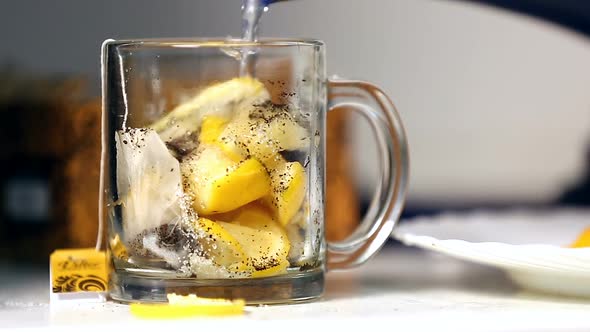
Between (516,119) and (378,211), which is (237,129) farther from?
(516,119)

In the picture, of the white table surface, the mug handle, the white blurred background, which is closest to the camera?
the white table surface

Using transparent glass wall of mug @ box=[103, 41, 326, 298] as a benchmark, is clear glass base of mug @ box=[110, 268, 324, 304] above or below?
below

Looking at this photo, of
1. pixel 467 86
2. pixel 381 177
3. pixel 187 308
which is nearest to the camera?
pixel 187 308

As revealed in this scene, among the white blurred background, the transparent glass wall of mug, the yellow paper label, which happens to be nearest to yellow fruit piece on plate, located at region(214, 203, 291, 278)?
the transparent glass wall of mug

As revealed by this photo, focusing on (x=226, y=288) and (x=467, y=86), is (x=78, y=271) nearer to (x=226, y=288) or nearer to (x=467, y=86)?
(x=226, y=288)

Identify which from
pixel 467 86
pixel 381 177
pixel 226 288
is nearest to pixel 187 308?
pixel 226 288

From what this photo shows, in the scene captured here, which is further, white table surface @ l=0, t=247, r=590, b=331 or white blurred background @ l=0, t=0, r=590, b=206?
white blurred background @ l=0, t=0, r=590, b=206

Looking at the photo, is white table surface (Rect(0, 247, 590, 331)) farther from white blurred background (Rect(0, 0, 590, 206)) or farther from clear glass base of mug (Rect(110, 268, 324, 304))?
white blurred background (Rect(0, 0, 590, 206))

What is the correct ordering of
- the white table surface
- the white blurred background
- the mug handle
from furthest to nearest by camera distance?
the white blurred background
the mug handle
the white table surface
